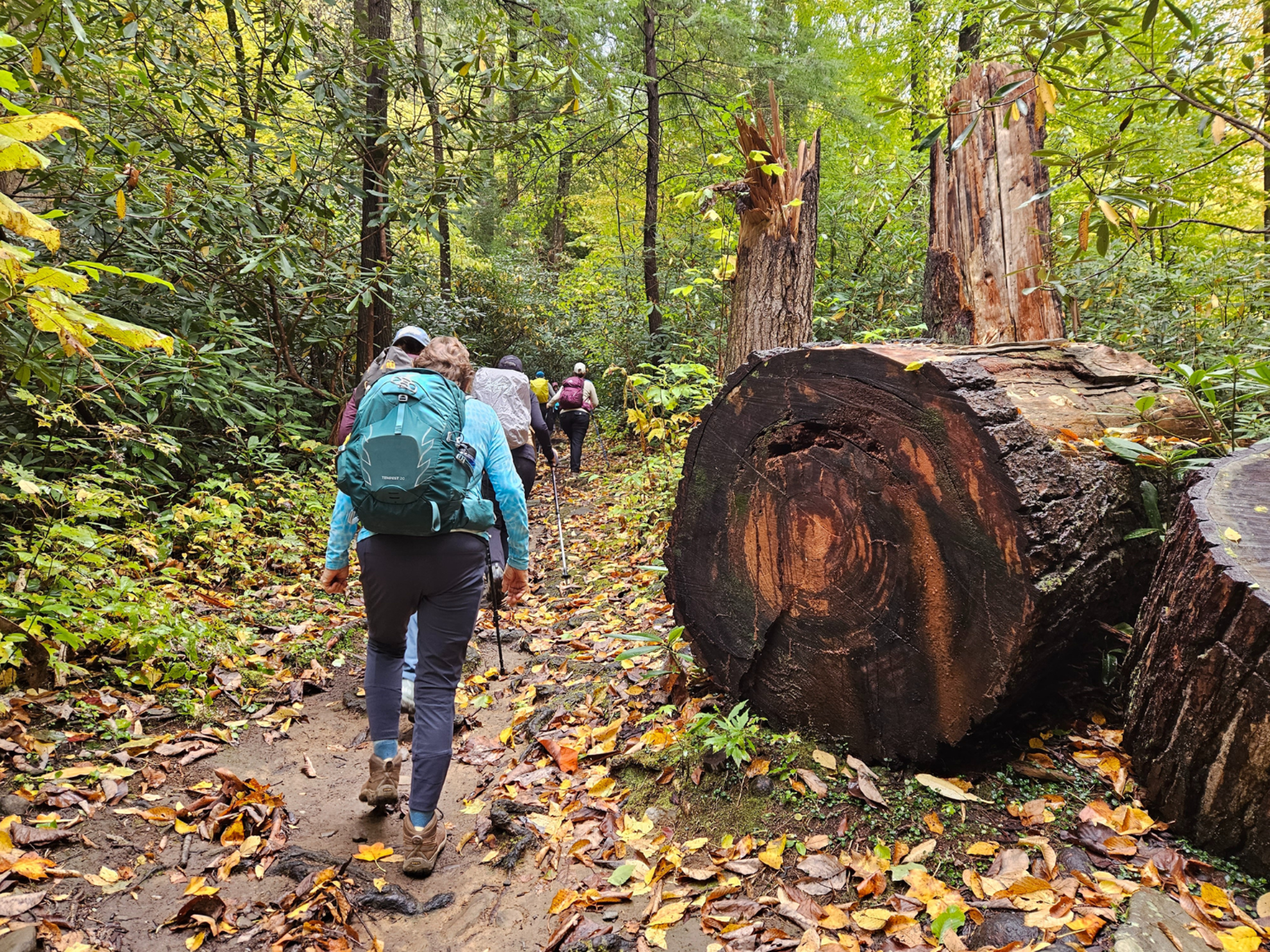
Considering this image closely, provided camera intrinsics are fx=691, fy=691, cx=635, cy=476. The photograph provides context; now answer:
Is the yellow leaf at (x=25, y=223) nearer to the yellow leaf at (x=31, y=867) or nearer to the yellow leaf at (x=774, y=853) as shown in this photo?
the yellow leaf at (x=31, y=867)

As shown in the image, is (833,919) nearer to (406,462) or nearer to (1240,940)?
(1240,940)

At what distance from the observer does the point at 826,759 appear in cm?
289

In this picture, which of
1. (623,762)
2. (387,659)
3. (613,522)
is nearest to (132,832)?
(387,659)

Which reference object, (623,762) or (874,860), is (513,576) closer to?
(623,762)

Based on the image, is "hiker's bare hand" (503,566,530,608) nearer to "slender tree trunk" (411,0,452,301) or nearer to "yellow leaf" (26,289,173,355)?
"yellow leaf" (26,289,173,355)

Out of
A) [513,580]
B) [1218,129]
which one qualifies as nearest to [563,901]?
[513,580]

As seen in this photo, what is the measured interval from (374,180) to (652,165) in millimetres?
6224

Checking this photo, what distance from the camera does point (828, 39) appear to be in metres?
14.7

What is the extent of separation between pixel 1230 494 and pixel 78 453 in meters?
8.07

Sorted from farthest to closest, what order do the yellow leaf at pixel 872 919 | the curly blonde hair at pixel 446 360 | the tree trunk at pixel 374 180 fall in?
the tree trunk at pixel 374 180, the curly blonde hair at pixel 446 360, the yellow leaf at pixel 872 919

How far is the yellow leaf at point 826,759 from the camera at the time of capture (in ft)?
9.37

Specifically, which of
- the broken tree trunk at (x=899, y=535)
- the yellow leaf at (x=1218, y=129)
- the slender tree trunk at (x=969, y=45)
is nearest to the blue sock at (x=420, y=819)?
the broken tree trunk at (x=899, y=535)

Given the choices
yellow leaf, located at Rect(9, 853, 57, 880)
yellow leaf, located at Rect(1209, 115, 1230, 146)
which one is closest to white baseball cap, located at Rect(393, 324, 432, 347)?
yellow leaf, located at Rect(9, 853, 57, 880)

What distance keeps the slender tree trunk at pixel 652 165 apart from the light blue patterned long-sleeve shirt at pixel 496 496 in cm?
1047
